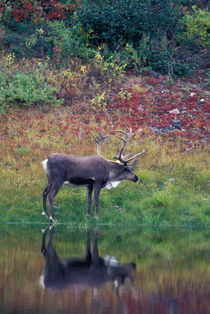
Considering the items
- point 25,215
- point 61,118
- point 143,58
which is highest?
point 143,58

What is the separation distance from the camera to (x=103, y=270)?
38.0 feet

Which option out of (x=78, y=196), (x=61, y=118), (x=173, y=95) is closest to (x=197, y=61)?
(x=173, y=95)

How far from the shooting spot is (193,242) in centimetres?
1482

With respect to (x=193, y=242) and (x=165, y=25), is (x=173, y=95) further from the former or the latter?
(x=193, y=242)

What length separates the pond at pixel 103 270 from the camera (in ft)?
30.0

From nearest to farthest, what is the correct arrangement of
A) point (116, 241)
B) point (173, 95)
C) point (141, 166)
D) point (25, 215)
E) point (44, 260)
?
point (44, 260), point (116, 241), point (25, 215), point (141, 166), point (173, 95)

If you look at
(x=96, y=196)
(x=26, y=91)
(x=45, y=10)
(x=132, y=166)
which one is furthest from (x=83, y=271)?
(x=45, y=10)

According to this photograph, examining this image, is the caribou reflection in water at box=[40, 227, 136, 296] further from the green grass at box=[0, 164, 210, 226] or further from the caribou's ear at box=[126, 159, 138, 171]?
the caribou's ear at box=[126, 159, 138, 171]

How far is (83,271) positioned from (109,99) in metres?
13.9

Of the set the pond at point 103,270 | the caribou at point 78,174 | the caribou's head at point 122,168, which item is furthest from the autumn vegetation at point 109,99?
the pond at point 103,270

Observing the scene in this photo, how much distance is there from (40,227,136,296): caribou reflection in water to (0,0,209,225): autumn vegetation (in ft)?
16.4

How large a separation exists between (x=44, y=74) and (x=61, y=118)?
3149 mm

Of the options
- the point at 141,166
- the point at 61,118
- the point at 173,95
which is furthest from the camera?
the point at 173,95

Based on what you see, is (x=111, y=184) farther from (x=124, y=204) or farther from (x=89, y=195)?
(x=89, y=195)
